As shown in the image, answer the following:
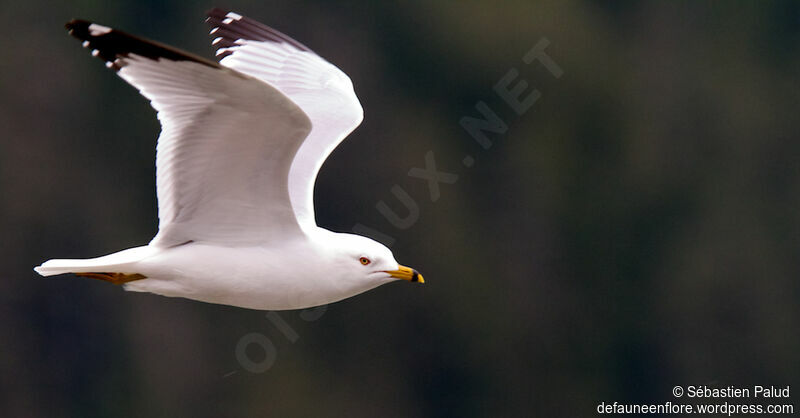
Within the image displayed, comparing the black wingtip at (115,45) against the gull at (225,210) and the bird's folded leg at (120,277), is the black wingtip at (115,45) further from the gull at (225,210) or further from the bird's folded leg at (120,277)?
the bird's folded leg at (120,277)

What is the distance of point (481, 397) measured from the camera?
54.4ft

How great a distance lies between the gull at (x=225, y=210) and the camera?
4445 mm

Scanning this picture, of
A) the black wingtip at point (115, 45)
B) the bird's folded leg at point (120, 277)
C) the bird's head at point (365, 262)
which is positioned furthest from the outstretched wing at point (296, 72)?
the black wingtip at point (115, 45)

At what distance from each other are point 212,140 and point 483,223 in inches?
510

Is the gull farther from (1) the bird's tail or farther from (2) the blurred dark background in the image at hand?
(2) the blurred dark background

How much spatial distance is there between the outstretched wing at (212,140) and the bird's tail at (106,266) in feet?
0.43

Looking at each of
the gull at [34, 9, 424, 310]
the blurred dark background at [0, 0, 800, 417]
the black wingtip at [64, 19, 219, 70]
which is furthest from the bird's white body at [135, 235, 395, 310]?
the blurred dark background at [0, 0, 800, 417]

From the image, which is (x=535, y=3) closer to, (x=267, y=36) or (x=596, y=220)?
(x=596, y=220)

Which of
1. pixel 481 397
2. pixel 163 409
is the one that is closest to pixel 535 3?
pixel 481 397

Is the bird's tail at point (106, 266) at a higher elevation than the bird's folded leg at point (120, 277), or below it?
higher

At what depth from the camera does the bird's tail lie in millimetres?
4672

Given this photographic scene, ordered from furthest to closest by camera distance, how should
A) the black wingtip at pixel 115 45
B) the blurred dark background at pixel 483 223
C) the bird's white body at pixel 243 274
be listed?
the blurred dark background at pixel 483 223 < the bird's white body at pixel 243 274 < the black wingtip at pixel 115 45

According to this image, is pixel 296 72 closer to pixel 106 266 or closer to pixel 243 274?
pixel 243 274

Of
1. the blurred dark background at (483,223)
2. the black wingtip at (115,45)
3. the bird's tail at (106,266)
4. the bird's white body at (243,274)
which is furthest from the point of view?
the blurred dark background at (483,223)
